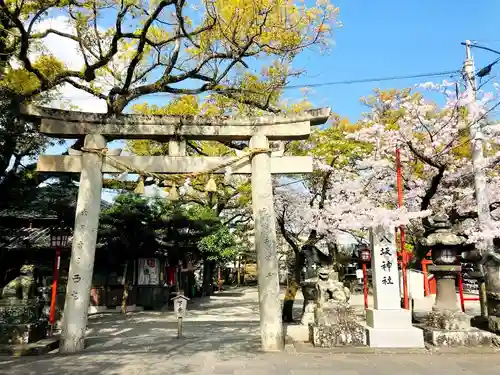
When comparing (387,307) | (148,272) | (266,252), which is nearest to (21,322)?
(266,252)

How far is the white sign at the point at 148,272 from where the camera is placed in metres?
20.5

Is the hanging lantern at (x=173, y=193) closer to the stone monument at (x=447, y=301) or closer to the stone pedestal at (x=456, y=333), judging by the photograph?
the stone monument at (x=447, y=301)

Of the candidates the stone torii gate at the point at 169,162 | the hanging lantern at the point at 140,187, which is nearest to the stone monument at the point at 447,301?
the stone torii gate at the point at 169,162

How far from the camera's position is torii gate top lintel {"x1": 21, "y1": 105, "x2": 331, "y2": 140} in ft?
30.3

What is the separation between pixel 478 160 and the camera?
10422mm

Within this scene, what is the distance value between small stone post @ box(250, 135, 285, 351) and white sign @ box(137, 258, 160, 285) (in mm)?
13274

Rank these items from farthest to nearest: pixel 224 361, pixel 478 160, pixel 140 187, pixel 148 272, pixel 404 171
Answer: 1. pixel 148 272
2. pixel 404 171
3. pixel 478 160
4. pixel 140 187
5. pixel 224 361

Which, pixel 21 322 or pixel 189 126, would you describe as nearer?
pixel 21 322

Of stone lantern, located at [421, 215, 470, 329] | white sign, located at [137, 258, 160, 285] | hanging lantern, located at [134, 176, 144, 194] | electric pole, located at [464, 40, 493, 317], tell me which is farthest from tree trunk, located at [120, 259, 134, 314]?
electric pole, located at [464, 40, 493, 317]

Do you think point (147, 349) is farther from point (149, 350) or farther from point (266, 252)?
point (266, 252)

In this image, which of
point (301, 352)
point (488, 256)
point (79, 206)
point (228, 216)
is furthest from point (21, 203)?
point (228, 216)

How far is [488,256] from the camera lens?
32.4 ft

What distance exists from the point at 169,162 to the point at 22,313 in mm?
4709

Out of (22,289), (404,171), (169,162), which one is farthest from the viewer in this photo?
(404,171)
